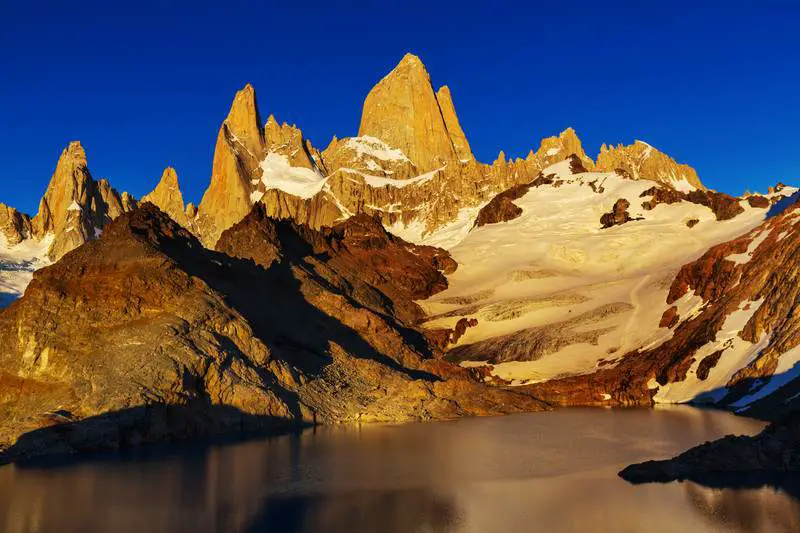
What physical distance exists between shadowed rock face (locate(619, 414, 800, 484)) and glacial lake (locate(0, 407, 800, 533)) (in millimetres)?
1954

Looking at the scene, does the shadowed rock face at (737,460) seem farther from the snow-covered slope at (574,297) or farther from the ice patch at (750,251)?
the ice patch at (750,251)

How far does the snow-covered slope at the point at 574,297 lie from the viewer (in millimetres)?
133750

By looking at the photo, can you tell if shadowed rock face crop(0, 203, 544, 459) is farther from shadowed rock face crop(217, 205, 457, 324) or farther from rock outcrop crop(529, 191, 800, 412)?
shadowed rock face crop(217, 205, 457, 324)

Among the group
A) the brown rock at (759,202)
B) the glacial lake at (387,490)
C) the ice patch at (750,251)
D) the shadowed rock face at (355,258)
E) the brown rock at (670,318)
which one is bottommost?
the glacial lake at (387,490)

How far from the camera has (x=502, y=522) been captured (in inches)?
1474

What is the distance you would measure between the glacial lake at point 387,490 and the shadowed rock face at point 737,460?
1.95 metres

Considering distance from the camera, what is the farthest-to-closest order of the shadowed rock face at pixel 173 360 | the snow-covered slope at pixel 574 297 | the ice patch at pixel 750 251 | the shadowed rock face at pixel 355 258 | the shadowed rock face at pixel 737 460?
the shadowed rock face at pixel 355 258 < the snow-covered slope at pixel 574 297 < the ice patch at pixel 750 251 < the shadowed rock face at pixel 173 360 < the shadowed rock face at pixel 737 460

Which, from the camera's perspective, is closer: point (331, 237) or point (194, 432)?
point (194, 432)

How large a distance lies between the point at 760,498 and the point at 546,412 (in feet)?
184

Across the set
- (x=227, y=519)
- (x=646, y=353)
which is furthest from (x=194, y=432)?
(x=646, y=353)

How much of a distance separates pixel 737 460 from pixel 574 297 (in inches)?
4499

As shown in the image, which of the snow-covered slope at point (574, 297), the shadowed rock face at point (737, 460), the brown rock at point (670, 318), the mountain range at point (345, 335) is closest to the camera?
the shadowed rock face at point (737, 460)

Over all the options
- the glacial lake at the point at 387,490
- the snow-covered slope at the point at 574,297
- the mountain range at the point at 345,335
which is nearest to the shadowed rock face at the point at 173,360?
the mountain range at the point at 345,335

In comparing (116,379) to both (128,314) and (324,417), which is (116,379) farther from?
(324,417)
